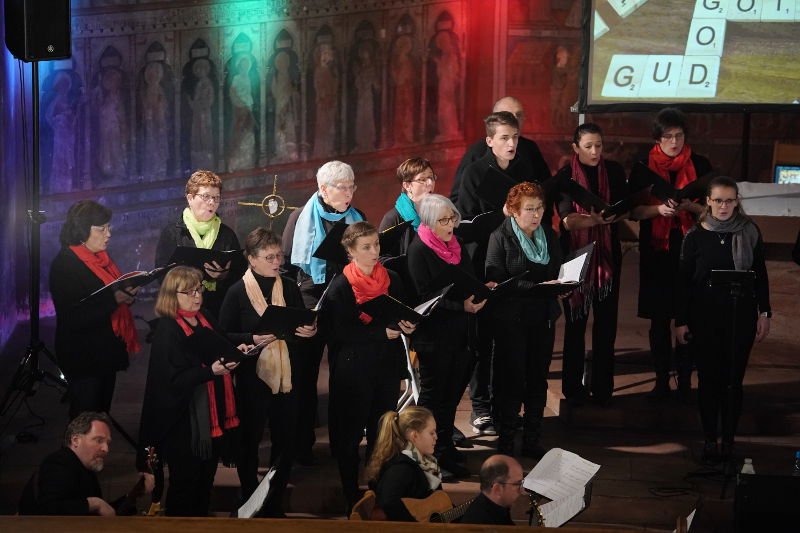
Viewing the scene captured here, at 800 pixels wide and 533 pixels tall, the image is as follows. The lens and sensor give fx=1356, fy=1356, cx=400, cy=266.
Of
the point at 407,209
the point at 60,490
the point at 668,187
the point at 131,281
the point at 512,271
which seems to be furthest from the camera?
the point at 668,187

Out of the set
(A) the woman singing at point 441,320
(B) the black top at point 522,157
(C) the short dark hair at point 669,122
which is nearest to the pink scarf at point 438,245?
(A) the woman singing at point 441,320

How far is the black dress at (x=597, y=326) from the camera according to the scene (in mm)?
7082

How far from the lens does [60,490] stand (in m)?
4.86

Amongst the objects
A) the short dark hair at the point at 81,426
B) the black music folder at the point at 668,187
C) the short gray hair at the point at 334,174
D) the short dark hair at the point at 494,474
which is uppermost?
the short gray hair at the point at 334,174

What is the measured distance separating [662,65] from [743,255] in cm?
230

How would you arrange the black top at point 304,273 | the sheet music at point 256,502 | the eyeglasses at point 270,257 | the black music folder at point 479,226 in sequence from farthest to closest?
the black music folder at point 479,226
the black top at point 304,273
the eyeglasses at point 270,257
the sheet music at point 256,502

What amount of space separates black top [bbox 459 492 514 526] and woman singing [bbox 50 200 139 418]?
2148mm

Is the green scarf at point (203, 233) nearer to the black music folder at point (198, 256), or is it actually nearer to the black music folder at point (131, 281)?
the black music folder at point (198, 256)

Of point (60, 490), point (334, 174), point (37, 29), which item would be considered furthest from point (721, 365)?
point (37, 29)

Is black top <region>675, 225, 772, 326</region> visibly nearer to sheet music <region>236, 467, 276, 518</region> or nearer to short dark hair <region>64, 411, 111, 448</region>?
sheet music <region>236, 467, 276, 518</region>

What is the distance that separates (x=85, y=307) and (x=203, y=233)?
65cm

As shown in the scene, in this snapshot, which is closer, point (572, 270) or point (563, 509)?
point (563, 509)

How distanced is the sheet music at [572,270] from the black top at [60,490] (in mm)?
2393

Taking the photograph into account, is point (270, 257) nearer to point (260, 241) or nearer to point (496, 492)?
point (260, 241)
